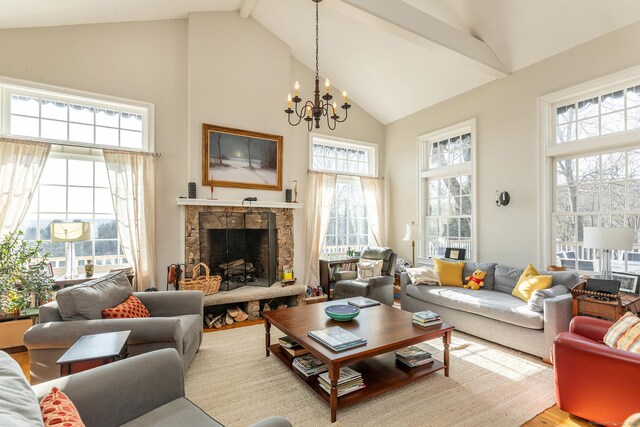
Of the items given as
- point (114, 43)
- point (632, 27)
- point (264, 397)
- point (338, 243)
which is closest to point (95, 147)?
point (114, 43)

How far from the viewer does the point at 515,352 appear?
306 cm

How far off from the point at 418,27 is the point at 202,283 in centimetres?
407

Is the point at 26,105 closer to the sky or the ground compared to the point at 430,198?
closer to the sky

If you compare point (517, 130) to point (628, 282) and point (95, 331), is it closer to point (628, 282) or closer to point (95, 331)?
point (628, 282)

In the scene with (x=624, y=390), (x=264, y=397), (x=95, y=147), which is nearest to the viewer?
(x=624, y=390)

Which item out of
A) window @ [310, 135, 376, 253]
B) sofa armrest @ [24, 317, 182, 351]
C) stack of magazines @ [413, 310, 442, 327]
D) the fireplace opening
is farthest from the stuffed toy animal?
sofa armrest @ [24, 317, 182, 351]

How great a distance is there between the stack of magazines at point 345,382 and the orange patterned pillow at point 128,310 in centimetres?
161

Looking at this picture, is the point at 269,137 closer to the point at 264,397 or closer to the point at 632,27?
the point at 264,397

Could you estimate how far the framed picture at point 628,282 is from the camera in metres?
3.00

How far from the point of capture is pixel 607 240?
9.36ft

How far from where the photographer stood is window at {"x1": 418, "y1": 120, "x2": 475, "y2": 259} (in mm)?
4855

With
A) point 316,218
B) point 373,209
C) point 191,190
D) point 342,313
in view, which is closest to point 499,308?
point 342,313

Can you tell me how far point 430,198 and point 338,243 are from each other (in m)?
1.86

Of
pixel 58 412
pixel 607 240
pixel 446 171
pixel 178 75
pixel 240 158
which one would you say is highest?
pixel 178 75
